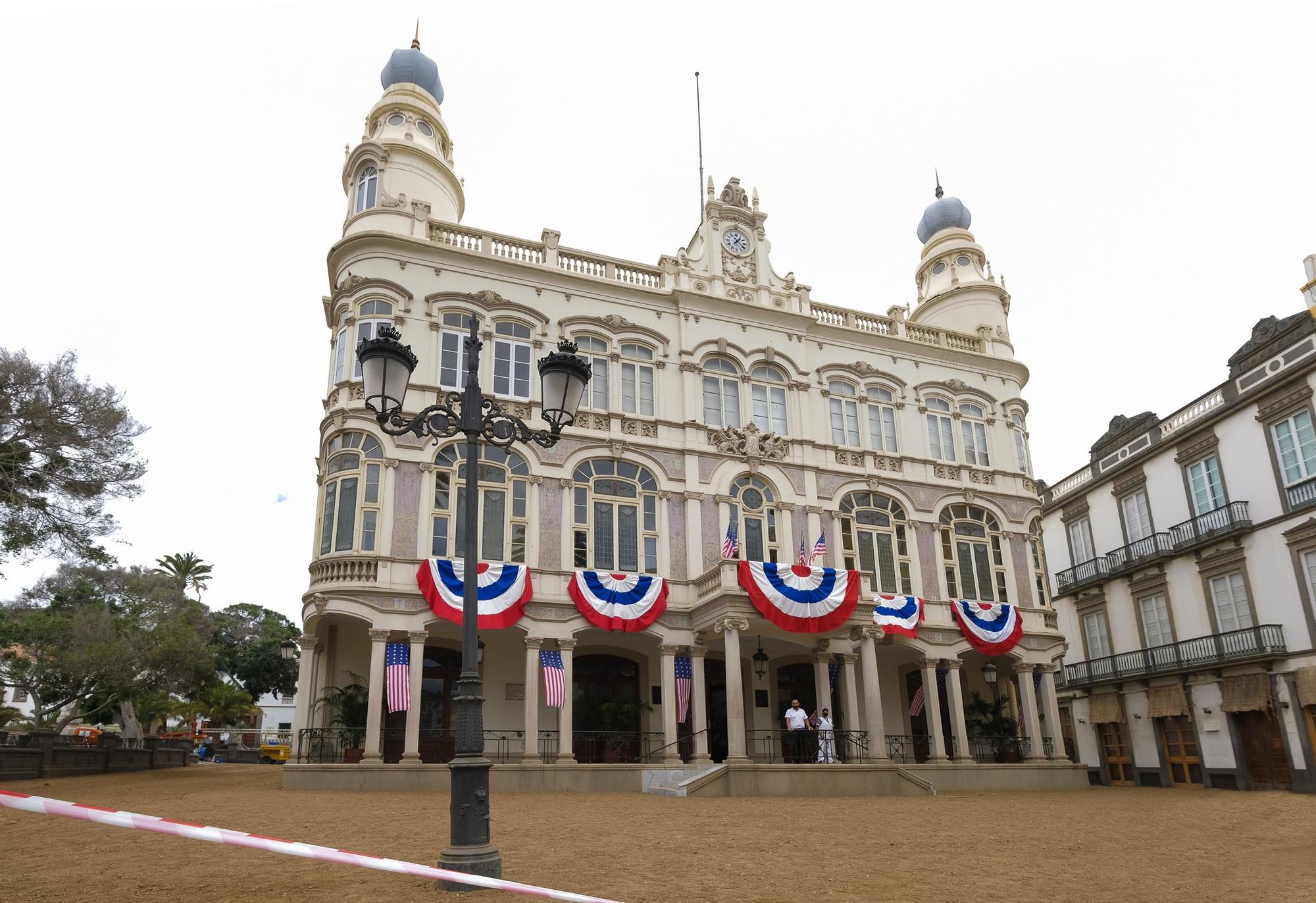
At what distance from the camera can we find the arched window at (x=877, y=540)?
2639cm

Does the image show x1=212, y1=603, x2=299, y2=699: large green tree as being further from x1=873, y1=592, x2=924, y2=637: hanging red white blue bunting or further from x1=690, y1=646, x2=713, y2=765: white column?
x1=873, y1=592, x2=924, y2=637: hanging red white blue bunting

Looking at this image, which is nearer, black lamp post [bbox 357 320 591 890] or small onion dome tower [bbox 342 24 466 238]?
black lamp post [bbox 357 320 591 890]

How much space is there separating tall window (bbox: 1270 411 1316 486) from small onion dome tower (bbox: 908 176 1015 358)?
8349 millimetres

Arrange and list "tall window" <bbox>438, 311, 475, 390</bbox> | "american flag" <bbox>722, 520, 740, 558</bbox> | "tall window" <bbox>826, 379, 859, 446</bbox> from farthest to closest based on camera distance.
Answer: "tall window" <bbox>826, 379, 859, 446</bbox>, "tall window" <bbox>438, 311, 475, 390</bbox>, "american flag" <bbox>722, 520, 740, 558</bbox>

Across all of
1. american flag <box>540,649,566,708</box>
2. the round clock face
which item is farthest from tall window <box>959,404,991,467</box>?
american flag <box>540,649,566,708</box>

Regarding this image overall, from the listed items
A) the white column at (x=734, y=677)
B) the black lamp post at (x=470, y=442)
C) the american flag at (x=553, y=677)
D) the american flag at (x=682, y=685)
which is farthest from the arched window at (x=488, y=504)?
the black lamp post at (x=470, y=442)

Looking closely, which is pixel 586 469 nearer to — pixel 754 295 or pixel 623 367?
pixel 623 367

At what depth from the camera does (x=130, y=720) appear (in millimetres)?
38438

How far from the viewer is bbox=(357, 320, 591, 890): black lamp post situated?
25.4ft

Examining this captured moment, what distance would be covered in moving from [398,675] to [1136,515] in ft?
85.6

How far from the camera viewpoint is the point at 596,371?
25.1 m

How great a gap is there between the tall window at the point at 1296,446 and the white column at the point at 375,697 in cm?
2485

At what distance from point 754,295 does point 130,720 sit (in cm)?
3193

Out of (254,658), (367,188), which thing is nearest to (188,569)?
(254,658)
